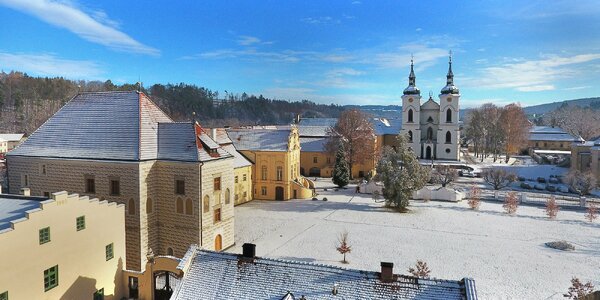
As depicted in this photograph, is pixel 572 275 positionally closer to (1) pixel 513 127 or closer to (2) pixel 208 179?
(2) pixel 208 179

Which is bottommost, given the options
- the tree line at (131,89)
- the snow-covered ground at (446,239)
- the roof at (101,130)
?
the snow-covered ground at (446,239)

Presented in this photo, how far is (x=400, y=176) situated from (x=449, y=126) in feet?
125

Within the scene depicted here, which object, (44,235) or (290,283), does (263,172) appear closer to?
(44,235)

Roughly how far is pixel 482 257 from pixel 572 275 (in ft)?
14.4

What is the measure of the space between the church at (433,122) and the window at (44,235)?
6057 centimetres

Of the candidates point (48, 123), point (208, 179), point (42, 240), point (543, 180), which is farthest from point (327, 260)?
point (543, 180)

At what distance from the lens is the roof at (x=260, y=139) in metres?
41.8

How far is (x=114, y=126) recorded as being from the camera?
78.9 ft

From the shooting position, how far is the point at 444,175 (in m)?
49.8

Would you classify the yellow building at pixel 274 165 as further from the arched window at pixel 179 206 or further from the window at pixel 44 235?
the window at pixel 44 235

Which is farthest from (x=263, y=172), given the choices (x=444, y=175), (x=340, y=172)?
(x=444, y=175)

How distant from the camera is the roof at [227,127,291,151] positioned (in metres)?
41.8

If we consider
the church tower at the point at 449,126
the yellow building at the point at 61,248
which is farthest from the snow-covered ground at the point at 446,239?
the church tower at the point at 449,126

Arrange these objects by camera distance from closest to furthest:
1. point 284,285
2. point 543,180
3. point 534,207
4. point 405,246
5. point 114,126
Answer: point 284,285, point 114,126, point 405,246, point 534,207, point 543,180
